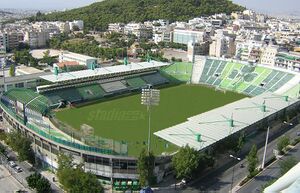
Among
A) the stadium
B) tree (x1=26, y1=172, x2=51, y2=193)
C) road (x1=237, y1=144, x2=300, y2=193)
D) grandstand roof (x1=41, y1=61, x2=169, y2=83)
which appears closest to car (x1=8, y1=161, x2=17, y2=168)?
the stadium

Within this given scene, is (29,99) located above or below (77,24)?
below

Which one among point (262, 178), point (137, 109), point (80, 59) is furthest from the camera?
point (80, 59)

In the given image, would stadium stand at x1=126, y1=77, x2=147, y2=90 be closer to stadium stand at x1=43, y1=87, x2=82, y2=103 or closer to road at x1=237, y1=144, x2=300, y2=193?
stadium stand at x1=43, y1=87, x2=82, y2=103

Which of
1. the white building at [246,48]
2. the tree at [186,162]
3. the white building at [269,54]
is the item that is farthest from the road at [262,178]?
the white building at [246,48]

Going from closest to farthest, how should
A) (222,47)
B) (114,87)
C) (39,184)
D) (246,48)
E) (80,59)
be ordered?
(39,184), (114,87), (80,59), (246,48), (222,47)

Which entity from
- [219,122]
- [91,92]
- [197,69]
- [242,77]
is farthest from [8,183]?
[242,77]

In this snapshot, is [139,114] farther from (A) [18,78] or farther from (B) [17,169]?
(A) [18,78]

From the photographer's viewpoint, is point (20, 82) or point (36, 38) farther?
point (36, 38)
